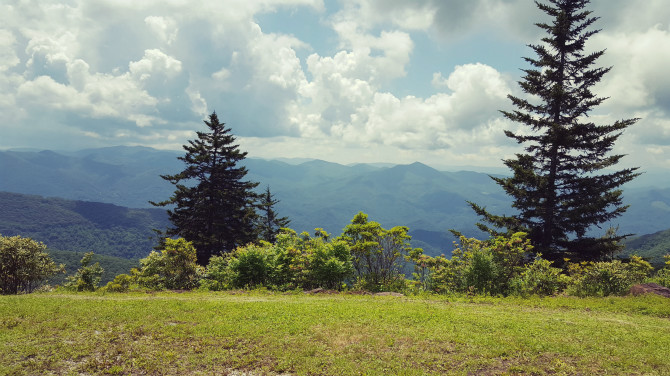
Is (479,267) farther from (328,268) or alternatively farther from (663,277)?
(663,277)

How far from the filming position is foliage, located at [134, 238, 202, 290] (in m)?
16.0

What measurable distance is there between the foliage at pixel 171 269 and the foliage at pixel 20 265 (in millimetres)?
3942

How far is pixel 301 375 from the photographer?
6.09 meters

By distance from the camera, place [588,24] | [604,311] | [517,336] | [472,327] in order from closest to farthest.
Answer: [517,336]
[472,327]
[604,311]
[588,24]

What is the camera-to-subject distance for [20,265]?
575 inches

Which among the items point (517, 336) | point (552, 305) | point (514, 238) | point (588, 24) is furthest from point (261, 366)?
point (588, 24)

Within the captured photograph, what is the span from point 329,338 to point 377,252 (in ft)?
26.3

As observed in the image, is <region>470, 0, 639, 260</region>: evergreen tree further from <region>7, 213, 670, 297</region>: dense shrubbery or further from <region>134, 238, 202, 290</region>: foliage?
<region>134, 238, 202, 290</region>: foliage

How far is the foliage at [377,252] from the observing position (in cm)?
1547

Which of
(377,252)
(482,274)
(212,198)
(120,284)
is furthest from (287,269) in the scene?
(212,198)

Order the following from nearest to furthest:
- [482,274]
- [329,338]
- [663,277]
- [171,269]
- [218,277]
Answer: [329,338], [482,274], [663,277], [218,277], [171,269]

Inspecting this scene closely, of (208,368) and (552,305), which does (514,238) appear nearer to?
(552,305)

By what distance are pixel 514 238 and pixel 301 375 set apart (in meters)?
12.0

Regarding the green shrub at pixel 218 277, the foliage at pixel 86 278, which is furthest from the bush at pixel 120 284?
the green shrub at pixel 218 277
